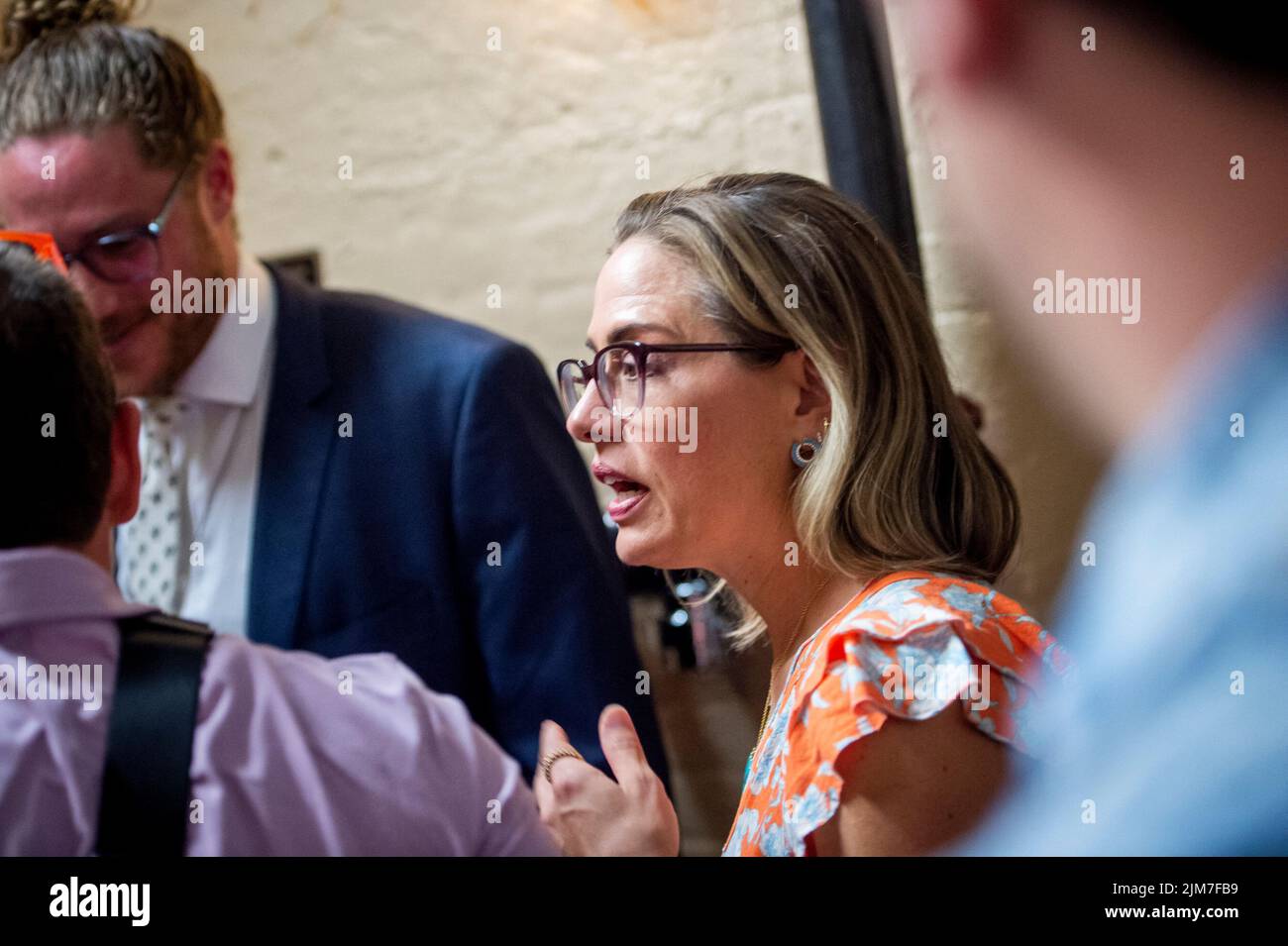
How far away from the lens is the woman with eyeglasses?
106 centimetres

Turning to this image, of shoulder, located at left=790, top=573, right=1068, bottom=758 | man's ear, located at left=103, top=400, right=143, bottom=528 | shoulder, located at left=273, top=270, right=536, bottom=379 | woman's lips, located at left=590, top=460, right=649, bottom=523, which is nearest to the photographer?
shoulder, located at left=790, top=573, right=1068, bottom=758

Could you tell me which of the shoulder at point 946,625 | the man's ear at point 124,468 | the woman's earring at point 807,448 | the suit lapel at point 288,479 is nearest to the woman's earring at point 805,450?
the woman's earring at point 807,448

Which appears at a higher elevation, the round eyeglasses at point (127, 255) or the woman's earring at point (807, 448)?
the round eyeglasses at point (127, 255)

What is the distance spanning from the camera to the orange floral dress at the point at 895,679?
912 millimetres

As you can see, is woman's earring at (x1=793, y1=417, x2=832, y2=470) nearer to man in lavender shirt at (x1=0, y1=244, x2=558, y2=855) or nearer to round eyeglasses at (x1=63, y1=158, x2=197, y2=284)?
man in lavender shirt at (x1=0, y1=244, x2=558, y2=855)

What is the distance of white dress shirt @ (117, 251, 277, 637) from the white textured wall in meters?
0.23

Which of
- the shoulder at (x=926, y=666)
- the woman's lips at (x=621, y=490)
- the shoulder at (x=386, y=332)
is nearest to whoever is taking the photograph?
the shoulder at (x=926, y=666)

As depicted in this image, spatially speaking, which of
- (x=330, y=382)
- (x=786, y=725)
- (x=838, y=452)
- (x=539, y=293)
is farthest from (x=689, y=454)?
(x=539, y=293)

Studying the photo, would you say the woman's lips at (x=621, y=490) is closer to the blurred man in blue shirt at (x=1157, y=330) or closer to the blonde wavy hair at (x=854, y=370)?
the blonde wavy hair at (x=854, y=370)

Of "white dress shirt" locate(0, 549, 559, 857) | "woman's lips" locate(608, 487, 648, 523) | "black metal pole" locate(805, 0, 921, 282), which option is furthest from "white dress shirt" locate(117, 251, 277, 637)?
"black metal pole" locate(805, 0, 921, 282)

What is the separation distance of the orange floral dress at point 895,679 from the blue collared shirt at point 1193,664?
1.20 ft

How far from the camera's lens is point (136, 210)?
121 cm

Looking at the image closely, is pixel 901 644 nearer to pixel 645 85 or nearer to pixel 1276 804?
pixel 1276 804

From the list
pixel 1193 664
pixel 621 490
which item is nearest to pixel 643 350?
pixel 621 490
